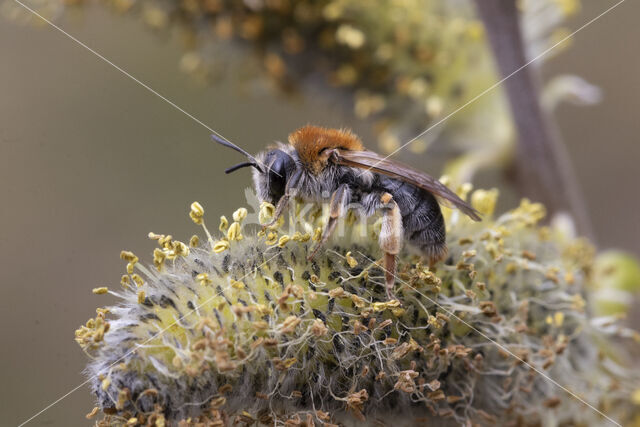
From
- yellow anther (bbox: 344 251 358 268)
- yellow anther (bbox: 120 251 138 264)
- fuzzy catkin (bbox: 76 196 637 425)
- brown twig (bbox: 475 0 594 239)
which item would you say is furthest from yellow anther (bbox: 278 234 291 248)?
brown twig (bbox: 475 0 594 239)

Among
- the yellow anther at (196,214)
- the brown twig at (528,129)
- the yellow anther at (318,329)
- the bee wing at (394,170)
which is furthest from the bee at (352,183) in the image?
the brown twig at (528,129)

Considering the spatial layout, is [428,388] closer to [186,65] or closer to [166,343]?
[166,343]

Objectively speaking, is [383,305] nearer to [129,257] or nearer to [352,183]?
[352,183]

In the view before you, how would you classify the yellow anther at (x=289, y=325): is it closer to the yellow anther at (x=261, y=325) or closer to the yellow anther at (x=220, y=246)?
the yellow anther at (x=261, y=325)

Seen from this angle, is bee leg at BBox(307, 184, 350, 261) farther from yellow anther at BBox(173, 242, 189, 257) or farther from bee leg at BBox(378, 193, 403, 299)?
yellow anther at BBox(173, 242, 189, 257)

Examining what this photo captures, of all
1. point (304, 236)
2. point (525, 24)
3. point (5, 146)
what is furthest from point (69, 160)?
point (525, 24)

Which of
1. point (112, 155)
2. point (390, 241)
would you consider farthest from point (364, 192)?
point (112, 155)

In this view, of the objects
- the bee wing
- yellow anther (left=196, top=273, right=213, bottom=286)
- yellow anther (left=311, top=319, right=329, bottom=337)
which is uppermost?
the bee wing
